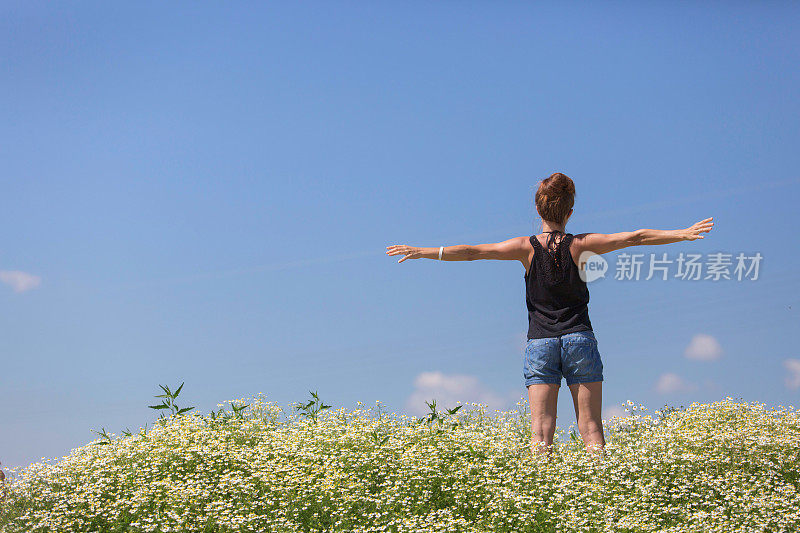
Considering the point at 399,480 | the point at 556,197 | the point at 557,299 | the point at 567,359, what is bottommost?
the point at 399,480

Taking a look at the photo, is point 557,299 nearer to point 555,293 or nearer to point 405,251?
point 555,293

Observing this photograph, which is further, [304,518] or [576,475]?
[576,475]

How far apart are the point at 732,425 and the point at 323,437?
17.8ft

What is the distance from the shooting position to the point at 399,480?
6.90 meters

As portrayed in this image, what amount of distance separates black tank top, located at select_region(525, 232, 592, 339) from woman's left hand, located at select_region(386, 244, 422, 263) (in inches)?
52.4

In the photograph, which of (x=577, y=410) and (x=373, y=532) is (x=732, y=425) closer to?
(x=577, y=410)

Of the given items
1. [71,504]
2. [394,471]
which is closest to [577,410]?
[394,471]

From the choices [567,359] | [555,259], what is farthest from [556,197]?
[567,359]

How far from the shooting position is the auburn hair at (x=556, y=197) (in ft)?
26.9

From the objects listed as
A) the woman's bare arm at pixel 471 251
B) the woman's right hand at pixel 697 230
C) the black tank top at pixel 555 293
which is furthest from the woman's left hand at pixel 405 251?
the woman's right hand at pixel 697 230

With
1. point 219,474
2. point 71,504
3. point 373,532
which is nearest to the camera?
point 373,532

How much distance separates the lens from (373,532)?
6.06 metres

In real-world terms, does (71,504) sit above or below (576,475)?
below

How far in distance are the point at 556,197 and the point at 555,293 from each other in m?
1.14
